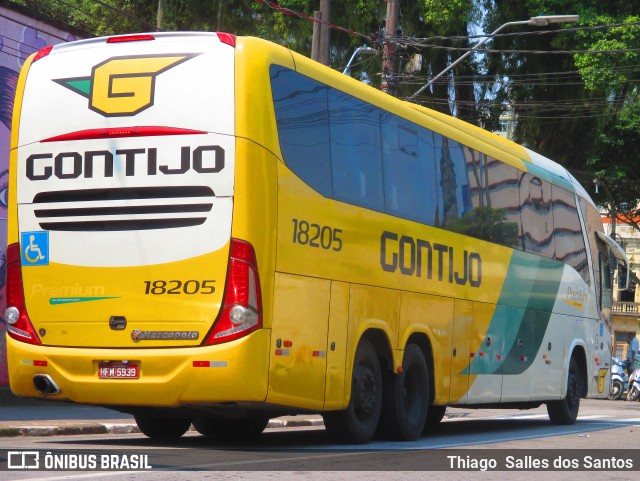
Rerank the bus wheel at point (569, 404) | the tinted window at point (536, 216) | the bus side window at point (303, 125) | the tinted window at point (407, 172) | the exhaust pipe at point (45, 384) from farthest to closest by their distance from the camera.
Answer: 1. the bus wheel at point (569, 404)
2. the tinted window at point (536, 216)
3. the tinted window at point (407, 172)
4. the bus side window at point (303, 125)
5. the exhaust pipe at point (45, 384)

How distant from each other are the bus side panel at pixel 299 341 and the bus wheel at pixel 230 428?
2603 mm

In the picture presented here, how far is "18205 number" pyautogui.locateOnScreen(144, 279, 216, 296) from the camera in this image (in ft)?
35.3

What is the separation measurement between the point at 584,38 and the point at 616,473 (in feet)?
74.1

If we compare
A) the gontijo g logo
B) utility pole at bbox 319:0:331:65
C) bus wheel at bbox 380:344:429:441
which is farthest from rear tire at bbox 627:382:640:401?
the gontijo g logo

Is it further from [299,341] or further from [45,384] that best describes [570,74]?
[45,384]

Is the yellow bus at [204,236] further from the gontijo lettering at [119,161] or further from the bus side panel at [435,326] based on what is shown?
the bus side panel at [435,326]

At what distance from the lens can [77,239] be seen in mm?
11250

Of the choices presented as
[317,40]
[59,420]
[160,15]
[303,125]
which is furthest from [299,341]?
[160,15]

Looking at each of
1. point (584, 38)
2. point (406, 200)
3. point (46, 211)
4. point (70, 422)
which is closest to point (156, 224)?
point (46, 211)

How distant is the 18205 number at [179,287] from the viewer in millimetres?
10773

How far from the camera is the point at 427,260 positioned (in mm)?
14312

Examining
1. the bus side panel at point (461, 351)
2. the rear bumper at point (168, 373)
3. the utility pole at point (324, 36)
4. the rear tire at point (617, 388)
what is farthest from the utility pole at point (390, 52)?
the rear tire at point (617, 388)

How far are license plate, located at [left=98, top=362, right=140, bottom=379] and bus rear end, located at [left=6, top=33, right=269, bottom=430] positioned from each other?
13 millimetres

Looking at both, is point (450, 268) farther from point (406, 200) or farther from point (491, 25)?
point (491, 25)
